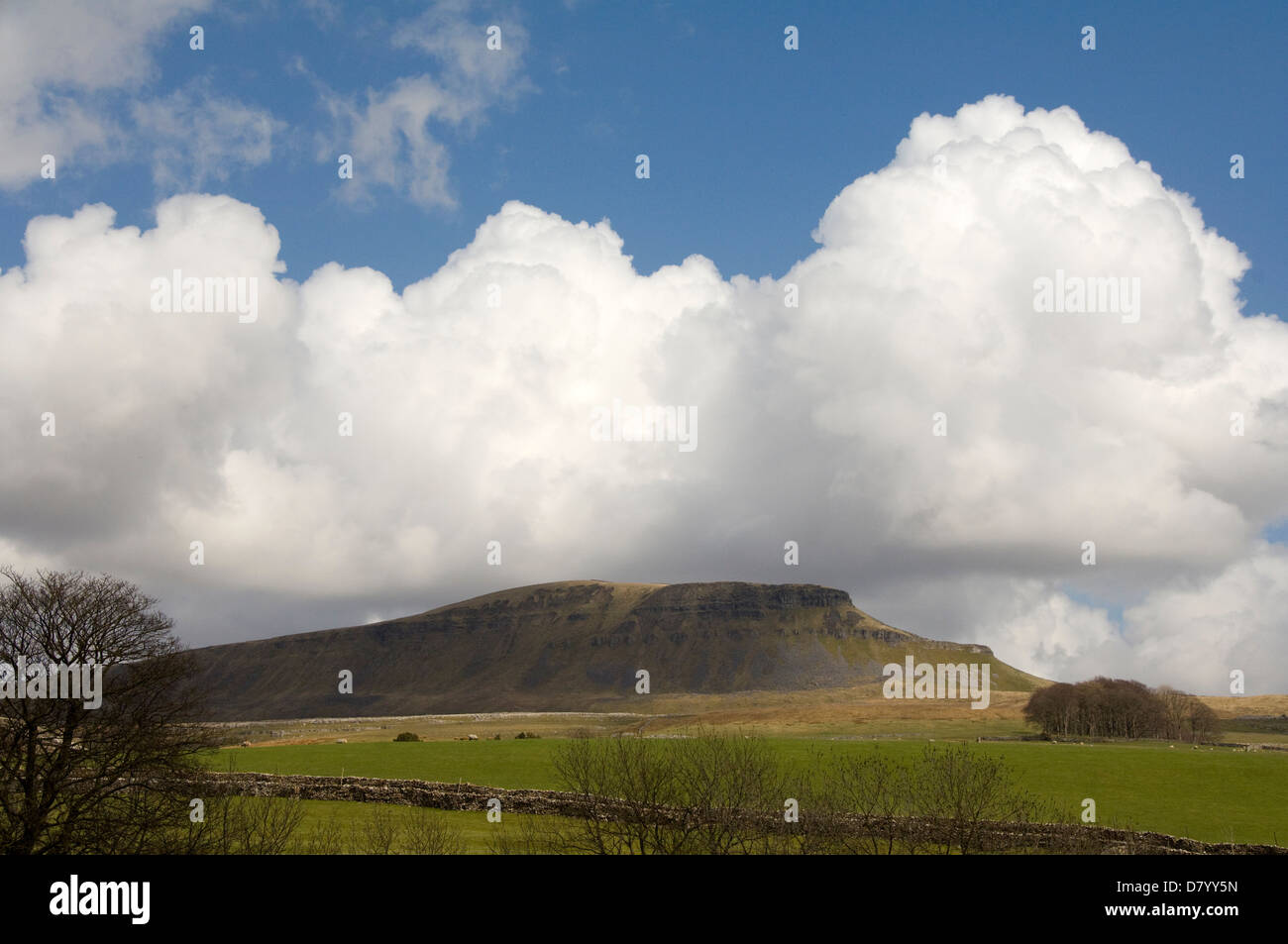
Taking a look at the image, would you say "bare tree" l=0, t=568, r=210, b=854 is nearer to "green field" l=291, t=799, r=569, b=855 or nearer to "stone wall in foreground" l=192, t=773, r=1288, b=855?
"stone wall in foreground" l=192, t=773, r=1288, b=855

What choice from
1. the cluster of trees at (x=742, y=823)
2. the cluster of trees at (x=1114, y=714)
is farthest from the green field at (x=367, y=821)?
the cluster of trees at (x=1114, y=714)

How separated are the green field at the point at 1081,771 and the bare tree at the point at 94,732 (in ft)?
106

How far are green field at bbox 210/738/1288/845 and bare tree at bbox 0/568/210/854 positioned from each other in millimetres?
32182

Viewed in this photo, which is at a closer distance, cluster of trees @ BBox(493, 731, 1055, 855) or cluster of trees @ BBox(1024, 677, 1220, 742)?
cluster of trees @ BBox(493, 731, 1055, 855)

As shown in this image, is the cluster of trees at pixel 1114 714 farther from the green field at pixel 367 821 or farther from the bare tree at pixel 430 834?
the bare tree at pixel 430 834

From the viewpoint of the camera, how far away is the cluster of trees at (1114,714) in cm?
15162

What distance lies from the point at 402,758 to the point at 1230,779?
80.4 metres

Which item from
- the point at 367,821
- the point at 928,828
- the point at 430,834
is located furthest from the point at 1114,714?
the point at 430,834

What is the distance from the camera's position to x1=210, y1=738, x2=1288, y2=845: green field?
2729 inches

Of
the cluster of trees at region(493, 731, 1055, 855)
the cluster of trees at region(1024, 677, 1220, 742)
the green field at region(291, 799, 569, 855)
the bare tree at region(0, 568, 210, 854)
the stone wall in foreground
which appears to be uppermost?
the bare tree at region(0, 568, 210, 854)

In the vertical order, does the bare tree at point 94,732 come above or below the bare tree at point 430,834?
above

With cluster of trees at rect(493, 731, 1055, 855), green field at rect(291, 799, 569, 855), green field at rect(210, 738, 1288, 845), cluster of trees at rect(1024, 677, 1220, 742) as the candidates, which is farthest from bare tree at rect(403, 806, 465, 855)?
cluster of trees at rect(1024, 677, 1220, 742)

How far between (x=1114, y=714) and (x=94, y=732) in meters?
150
